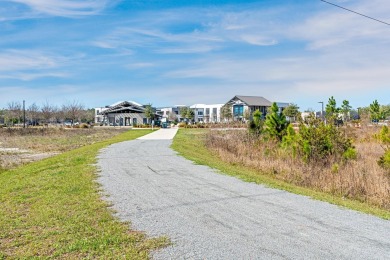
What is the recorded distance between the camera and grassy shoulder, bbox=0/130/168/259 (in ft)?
14.2

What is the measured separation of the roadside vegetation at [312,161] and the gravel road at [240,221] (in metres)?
1.13

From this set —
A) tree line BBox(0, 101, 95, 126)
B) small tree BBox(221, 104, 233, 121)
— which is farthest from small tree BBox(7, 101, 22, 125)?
small tree BBox(221, 104, 233, 121)

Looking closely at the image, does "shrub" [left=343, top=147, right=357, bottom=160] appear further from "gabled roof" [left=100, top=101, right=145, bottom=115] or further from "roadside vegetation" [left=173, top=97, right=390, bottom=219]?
"gabled roof" [left=100, top=101, right=145, bottom=115]

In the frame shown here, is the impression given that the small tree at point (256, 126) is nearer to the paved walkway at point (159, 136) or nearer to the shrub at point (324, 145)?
the paved walkway at point (159, 136)

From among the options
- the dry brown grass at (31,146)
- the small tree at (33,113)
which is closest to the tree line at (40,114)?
the small tree at (33,113)

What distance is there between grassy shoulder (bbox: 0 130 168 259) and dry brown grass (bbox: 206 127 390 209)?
622cm

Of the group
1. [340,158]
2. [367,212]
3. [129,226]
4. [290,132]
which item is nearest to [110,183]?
[129,226]

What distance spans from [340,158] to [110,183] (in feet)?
31.5

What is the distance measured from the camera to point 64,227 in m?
5.25

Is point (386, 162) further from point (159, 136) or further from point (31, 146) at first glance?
point (31, 146)

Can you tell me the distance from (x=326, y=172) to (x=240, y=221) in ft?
23.2

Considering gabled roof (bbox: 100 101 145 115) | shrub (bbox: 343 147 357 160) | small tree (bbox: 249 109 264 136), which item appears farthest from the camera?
gabled roof (bbox: 100 101 145 115)

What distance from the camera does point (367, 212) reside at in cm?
639

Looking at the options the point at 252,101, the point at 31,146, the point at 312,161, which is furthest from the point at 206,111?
the point at 312,161
